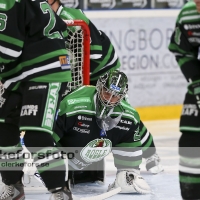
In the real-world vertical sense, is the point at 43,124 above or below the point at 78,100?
above

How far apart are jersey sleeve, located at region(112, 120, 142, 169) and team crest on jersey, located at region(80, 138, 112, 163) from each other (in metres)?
0.09

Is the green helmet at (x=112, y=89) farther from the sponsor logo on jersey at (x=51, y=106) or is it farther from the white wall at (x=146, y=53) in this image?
the white wall at (x=146, y=53)

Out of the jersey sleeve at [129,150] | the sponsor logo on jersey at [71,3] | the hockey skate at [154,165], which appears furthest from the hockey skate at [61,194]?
the sponsor logo on jersey at [71,3]

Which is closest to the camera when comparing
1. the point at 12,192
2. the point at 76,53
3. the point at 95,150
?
the point at 12,192

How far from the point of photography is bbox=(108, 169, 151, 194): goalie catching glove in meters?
4.07

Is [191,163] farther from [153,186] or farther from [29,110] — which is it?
[153,186]

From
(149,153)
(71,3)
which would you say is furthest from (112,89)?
(71,3)

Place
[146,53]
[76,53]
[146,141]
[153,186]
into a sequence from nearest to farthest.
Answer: [153,186] → [76,53] → [146,141] → [146,53]

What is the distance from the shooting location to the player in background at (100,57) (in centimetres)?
433

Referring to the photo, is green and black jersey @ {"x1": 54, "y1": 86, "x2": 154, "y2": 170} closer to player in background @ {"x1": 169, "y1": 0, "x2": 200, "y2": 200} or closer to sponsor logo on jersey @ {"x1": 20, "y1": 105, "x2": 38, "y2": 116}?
sponsor logo on jersey @ {"x1": 20, "y1": 105, "x2": 38, "y2": 116}

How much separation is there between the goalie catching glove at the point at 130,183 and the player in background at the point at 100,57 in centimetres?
49

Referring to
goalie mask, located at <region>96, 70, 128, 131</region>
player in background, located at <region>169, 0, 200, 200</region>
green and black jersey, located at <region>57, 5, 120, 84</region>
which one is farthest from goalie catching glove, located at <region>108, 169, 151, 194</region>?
player in background, located at <region>169, 0, 200, 200</region>

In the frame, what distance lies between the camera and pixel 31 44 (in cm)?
317

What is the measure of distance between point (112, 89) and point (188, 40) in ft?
3.20
